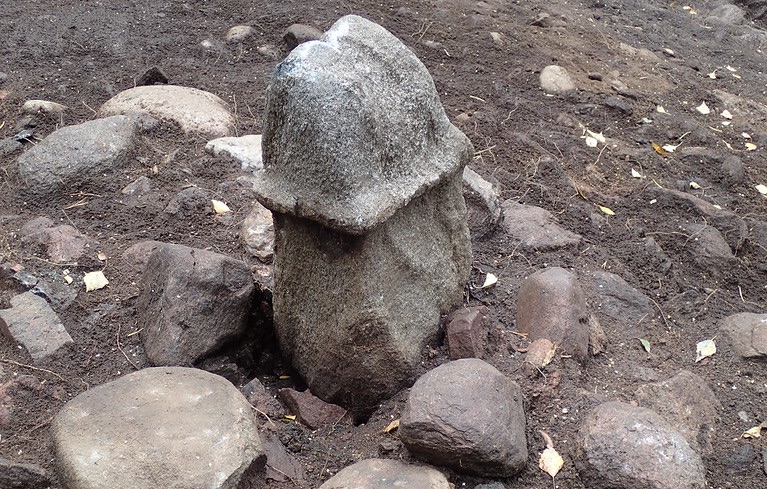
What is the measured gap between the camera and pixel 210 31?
5324mm

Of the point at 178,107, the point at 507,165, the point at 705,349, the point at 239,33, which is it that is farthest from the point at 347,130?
the point at 239,33

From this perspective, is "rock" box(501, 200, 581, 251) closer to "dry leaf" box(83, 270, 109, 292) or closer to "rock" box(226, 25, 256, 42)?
"dry leaf" box(83, 270, 109, 292)

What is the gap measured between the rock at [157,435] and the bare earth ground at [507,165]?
7.4 inches

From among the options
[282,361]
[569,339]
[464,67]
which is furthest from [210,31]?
[569,339]

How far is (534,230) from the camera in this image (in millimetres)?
3463

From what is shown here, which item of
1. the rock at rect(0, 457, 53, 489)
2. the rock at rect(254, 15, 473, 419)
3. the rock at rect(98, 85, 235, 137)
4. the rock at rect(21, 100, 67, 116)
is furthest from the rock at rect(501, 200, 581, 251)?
the rock at rect(21, 100, 67, 116)

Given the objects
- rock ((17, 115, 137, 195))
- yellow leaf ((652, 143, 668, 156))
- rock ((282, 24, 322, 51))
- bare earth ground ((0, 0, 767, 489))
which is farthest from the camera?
rock ((282, 24, 322, 51))

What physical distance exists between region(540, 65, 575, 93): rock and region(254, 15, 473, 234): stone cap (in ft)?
8.94

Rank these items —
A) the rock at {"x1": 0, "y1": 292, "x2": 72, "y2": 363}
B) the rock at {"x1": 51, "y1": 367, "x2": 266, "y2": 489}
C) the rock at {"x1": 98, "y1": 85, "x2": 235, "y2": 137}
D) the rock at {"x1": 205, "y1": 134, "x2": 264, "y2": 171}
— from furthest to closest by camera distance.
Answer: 1. the rock at {"x1": 98, "y1": 85, "x2": 235, "y2": 137}
2. the rock at {"x1": 205, "y1": 134, "x2": 264, "y2": 171}
3. the rock at {"x1": 0, "y1": 292, "x2": 72, "y2": 363}
4. the rock at {"x1": 51, "y1": 367, "x2": 266, "y2": 489}

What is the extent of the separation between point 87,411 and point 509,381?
1.21 m

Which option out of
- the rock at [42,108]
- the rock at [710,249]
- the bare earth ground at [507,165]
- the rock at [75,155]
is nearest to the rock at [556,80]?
the bare earth ground at [507,165]

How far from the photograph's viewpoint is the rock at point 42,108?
416cm

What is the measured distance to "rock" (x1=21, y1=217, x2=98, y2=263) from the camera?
10.3 feet

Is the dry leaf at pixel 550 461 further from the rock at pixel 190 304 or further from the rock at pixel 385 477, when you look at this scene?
the rock at pixel 190 304
